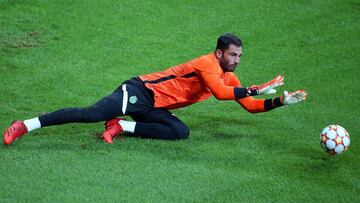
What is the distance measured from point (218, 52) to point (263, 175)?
5.29 feet

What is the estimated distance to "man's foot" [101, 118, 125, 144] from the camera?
23.5 ft

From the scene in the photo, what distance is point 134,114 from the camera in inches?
296

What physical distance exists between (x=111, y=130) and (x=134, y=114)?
0.39 m

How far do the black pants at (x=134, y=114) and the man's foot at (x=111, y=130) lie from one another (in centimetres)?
7

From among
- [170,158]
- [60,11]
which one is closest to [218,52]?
[170,158]

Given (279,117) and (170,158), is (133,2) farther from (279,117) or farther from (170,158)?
(170,158)

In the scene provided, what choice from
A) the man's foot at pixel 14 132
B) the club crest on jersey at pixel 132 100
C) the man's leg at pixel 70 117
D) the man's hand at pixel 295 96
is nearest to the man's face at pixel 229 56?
the man's hand at pixel 295 96

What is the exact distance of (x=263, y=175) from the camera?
21.1ft

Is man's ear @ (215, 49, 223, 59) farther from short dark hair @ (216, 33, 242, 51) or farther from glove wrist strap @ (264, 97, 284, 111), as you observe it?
glove wrist strap @ (264, 97, 284, 111)

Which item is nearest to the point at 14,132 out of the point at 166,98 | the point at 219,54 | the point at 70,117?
the point at 70,117

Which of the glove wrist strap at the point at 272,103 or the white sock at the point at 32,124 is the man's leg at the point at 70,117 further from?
the glove wrist strap at the point at 272,103

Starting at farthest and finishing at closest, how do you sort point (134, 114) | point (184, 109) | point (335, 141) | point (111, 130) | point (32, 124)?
point (184, 109) < point (134, 114) < point (111, 130) < point (32, 124) < point (335, 141)

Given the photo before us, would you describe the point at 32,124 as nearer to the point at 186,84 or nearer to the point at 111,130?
the point at 111,130

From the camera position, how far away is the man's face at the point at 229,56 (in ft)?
24.0
